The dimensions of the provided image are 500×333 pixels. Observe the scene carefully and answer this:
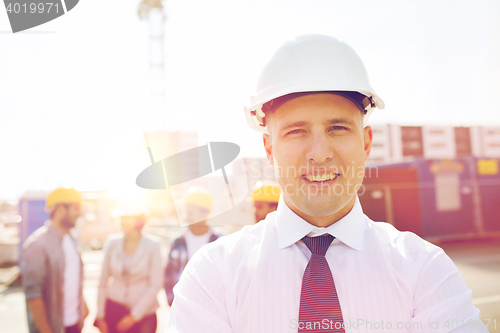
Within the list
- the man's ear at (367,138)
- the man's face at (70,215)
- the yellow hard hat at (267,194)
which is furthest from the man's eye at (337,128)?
the man's face at (70,215)

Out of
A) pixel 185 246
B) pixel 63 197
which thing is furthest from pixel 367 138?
pixel 63 197

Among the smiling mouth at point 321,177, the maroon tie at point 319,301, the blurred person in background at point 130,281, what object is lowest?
the blurred person in background at point 130,281

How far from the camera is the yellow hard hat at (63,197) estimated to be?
3.46 metres

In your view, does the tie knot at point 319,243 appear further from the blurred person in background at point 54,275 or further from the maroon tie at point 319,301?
the blurred person in background at point 54,275

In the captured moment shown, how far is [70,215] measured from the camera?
3430 millimetres

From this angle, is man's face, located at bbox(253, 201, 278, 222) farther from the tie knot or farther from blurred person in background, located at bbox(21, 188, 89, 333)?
the tie knot

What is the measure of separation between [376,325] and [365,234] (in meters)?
0.35

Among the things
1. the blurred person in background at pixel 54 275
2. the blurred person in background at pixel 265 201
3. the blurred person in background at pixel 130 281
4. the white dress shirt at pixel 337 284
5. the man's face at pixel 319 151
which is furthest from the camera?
the blurred person in background at pixel 265 201

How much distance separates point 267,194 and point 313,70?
2544mm

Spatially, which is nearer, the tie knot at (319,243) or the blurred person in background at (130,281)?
the tie knot at (319,243)

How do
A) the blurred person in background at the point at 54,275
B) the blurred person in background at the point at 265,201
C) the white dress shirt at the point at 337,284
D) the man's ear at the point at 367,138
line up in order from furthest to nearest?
the blurred person in background at the point at 265,201
the blurred person in background at the point at 54,275
the man's ear at the point at 367,138
the white dress shirt at the point at 337,284

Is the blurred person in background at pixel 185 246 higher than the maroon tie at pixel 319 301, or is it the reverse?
the maroon tie at pixel 319 301

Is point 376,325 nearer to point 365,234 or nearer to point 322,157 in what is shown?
point 365,234

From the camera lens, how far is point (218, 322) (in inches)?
41.4
